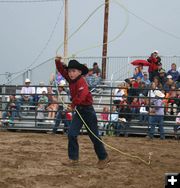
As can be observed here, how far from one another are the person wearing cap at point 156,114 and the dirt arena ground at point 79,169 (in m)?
2.47

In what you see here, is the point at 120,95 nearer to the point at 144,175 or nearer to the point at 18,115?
the point at 18,115

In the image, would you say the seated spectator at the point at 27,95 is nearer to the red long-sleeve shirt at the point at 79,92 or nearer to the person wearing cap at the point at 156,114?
the person wearing cap at the point at 156,114

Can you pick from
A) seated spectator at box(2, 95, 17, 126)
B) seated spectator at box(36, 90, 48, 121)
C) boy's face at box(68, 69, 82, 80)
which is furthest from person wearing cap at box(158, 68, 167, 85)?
boy's face at box(68, 69, 82, 80)

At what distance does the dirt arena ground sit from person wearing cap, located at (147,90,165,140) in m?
2.47

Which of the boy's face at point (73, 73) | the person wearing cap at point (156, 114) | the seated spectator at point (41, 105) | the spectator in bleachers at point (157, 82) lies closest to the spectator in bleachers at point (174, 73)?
the spectator in bleachers at point (157, 82)

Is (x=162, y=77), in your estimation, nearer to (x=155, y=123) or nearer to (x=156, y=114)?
(x=156, y=114)

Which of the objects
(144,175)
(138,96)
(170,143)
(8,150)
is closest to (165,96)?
(138,96)

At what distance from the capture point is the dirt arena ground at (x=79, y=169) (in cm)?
559

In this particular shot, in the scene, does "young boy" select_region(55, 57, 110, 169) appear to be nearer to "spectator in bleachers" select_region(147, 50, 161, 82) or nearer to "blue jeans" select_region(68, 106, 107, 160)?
"blue jeans" select_region(68, 106, 107, 160)

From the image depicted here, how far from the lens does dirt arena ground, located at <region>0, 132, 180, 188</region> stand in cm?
559

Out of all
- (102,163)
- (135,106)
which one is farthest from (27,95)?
(102,163)

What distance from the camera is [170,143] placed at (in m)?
10.4

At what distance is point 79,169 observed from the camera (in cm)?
641

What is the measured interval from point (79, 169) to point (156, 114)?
573 cm
